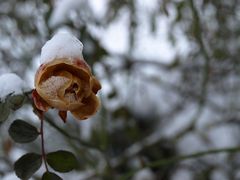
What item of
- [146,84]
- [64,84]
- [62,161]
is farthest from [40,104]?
[146,84]

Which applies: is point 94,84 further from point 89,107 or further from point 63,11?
point 63,11

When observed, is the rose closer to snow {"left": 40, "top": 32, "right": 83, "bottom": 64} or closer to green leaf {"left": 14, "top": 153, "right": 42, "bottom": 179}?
snow {"left": 40, "top": 32, "right": 83, "bottom": 64}

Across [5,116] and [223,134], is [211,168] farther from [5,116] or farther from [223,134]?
[5,116]

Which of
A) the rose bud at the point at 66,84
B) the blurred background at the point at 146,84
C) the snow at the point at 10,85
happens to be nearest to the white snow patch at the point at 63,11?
the blurred background at the point at 146,84

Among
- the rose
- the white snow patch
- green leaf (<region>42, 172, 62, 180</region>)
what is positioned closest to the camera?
the rose

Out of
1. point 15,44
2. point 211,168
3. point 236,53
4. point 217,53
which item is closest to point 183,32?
point 217,53

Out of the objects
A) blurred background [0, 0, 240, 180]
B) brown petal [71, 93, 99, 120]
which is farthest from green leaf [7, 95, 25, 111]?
blurred background [0, 0, 240, 180]
